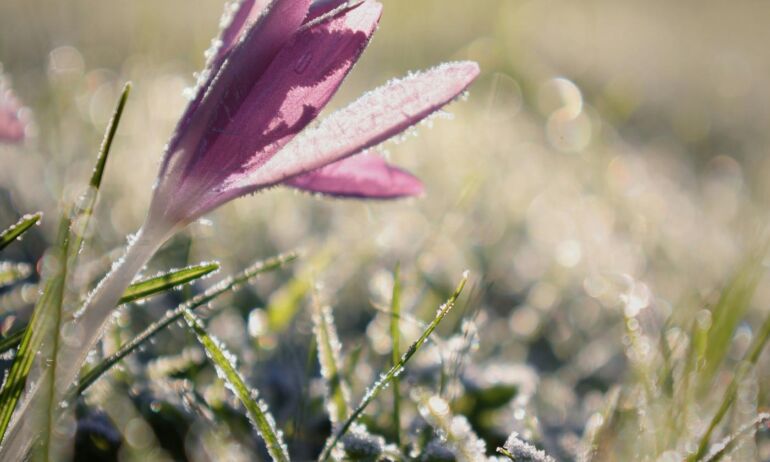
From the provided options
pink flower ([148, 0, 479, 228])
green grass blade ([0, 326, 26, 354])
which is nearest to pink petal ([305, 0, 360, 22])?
pink flower ([148, 0, 479, 228])

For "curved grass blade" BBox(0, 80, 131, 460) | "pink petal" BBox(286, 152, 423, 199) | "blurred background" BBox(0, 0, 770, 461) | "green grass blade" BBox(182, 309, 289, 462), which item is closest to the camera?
"curved grass blade" BBox(0, 80, 131, 460)

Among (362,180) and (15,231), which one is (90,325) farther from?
(362,180)

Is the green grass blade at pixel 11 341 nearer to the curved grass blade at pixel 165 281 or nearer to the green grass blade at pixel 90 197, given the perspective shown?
the curved grass blade at pixel 165 281

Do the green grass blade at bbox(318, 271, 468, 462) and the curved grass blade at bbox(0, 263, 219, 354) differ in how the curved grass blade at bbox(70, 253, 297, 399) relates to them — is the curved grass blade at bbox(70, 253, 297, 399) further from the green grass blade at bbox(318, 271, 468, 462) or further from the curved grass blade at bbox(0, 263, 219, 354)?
the green grass blade at bbox(318, 271, 468, 462)

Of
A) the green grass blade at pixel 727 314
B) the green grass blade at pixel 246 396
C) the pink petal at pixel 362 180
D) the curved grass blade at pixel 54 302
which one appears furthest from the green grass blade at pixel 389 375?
the green grass blade at pixel 727 314

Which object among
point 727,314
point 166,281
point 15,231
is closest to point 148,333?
point 166,281

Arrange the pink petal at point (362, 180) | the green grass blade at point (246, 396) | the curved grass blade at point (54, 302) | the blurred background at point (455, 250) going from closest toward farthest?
the curved grass blade at point (54, 302)
the green grass blade at point (246, 396)
the pink petal at point (362, 180)
the blurred background at point (455, 250)
